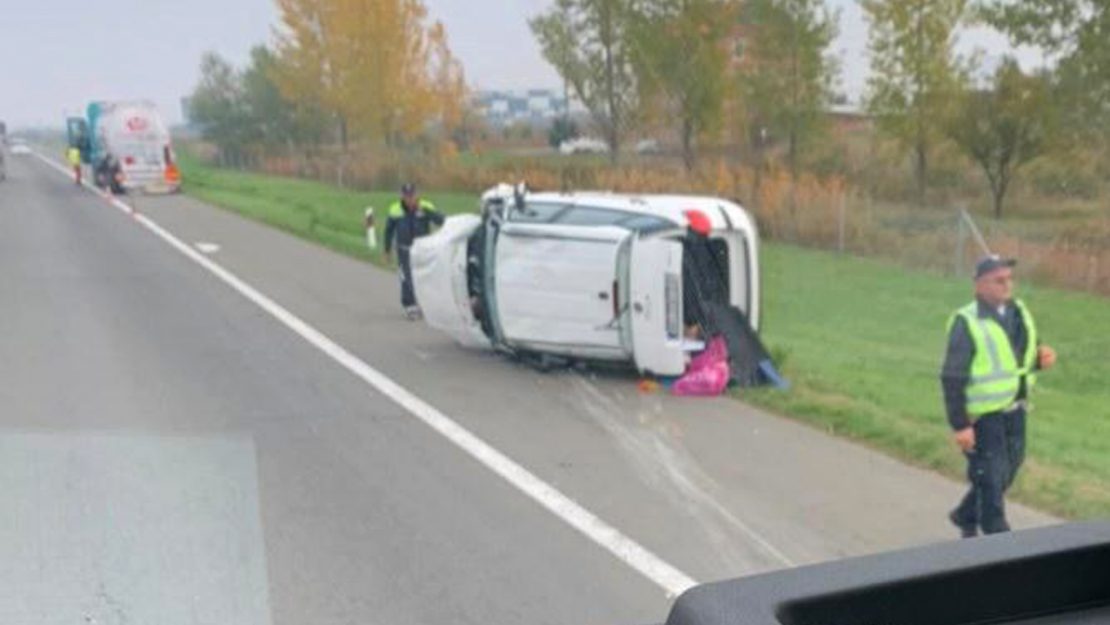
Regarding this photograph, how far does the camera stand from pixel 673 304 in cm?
1120

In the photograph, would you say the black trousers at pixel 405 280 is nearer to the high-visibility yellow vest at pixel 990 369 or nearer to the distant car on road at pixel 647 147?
the high-visibility yellow vest at pixel 990 369

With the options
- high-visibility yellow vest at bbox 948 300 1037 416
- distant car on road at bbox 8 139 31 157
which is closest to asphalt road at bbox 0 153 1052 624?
high-visibility yellow vest at bbox 948 300 1037 416

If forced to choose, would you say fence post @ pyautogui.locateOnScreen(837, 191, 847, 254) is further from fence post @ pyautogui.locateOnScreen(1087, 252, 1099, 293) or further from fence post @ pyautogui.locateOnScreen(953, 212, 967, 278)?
fence post @ pyautogui.locateOnScreen(1087, 252, 1099, 293)

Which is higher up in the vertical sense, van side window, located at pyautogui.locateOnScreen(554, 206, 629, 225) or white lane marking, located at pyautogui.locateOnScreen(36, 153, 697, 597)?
van side window, located at pyautogui.locateOnScreen(554, 206, 629, 225)

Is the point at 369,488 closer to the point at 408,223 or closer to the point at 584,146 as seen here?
the point at 408,223

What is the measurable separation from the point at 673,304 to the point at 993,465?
4621mm

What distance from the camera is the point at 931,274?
21.8m

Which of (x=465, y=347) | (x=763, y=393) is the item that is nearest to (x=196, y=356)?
(x=465, y=347)

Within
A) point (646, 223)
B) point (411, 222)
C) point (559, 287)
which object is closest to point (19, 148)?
point (411, 222)

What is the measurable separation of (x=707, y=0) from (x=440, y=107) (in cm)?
1119

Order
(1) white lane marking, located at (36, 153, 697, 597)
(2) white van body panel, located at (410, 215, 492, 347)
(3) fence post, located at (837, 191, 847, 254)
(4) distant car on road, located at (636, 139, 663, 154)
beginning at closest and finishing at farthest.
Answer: (1) white lane marking, located at (36, 153, 697, 597) < (2) white van body panel, located at (410, 215, 492, 347) < (3) fence post, located at (837, 191, 847, 254) < (4) distant car on road, located at (636, 139, 663, 154)

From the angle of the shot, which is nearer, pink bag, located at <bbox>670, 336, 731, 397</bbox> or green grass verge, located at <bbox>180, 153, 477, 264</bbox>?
pink bag, located at <bbox>670, 336, 731, 397</bbox>

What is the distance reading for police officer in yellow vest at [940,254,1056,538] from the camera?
6758 millimetres

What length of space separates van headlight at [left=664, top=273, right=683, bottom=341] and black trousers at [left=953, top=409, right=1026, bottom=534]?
A: 4466 mm
